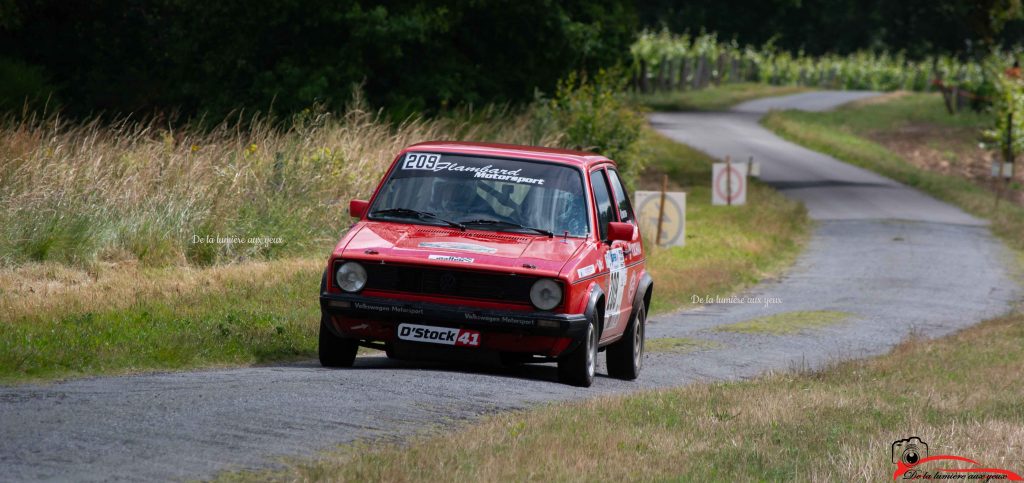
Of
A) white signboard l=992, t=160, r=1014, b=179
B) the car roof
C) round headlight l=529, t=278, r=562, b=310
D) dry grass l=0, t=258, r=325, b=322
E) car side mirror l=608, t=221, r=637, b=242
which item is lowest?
white signboard l=992, t=160, r=1014, b=179

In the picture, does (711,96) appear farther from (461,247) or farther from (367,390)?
(367,390)

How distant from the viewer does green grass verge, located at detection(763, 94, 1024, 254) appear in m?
38.9

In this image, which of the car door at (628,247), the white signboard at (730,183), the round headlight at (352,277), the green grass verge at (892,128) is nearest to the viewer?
the round headlight at (352,277)

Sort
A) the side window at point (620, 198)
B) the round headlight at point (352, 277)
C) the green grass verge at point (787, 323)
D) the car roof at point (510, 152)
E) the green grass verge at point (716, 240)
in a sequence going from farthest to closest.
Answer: the green grass verge at point (716, 240)
the green grass verge at point (787, 323)
the side window at point (620, 198)
the car roof at point (510, 152)
the round headlight at point (352, 277)

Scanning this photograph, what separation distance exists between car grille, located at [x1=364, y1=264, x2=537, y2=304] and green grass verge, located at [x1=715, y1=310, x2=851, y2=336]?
23.4 ft

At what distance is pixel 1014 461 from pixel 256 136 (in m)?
15.0

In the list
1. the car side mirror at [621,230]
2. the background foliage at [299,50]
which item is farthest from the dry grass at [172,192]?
the background foliage at [299,50]

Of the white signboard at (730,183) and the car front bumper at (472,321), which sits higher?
the car front bumper at (472,321)

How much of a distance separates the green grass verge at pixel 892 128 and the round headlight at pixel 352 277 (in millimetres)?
23481

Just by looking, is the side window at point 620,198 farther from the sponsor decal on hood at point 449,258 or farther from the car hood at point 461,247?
the sponsor decal on hood at point 449,258

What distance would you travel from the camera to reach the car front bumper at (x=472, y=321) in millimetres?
10664

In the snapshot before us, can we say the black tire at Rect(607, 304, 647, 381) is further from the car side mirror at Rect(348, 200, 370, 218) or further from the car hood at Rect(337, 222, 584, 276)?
the car side mirror at Rect(348, 200, 370, 218)

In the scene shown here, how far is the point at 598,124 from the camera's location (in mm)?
30016

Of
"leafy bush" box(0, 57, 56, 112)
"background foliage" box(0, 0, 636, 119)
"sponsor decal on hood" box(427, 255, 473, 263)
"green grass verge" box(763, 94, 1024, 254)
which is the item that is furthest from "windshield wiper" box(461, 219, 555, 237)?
"green grass verge" box(763, 94, 1024, 254)
